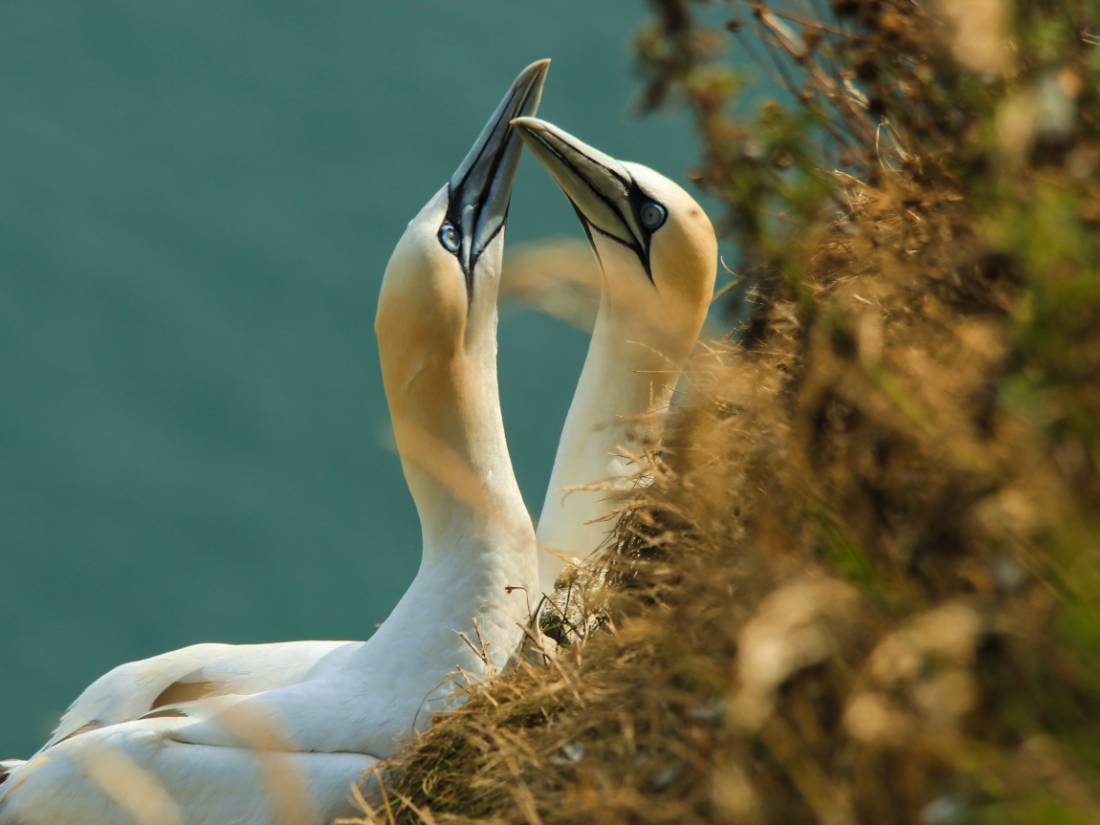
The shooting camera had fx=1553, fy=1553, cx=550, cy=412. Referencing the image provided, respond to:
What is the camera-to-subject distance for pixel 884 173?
2.77 metres

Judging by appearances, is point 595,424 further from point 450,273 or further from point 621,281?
point 450,273

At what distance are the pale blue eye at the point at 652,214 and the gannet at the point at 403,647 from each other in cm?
55

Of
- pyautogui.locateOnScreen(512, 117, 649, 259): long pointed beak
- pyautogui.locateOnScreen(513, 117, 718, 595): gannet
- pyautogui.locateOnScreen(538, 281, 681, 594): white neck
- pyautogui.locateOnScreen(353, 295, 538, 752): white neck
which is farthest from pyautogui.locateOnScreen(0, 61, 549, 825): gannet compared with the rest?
pyautogui.locateOnScreen(538, 281, 681, 594): white neck

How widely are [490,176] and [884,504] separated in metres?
2.76

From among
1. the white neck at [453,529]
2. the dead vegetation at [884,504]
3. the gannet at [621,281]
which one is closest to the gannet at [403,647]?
the white neck at [453,529]

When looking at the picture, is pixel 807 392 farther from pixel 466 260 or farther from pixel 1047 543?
pixel 466 260

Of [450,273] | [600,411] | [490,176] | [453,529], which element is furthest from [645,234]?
[453,529]

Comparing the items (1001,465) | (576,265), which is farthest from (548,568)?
(1001,465)

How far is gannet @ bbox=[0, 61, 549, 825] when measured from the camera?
362cm

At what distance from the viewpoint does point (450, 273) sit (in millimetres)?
4039

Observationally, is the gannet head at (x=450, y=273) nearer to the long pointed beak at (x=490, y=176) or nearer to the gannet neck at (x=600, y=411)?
the long pointed beak at (x=490, y=176)

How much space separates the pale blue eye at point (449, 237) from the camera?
4.11 m

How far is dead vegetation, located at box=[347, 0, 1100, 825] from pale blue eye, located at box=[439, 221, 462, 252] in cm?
138

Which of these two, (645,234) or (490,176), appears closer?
(490,176)
